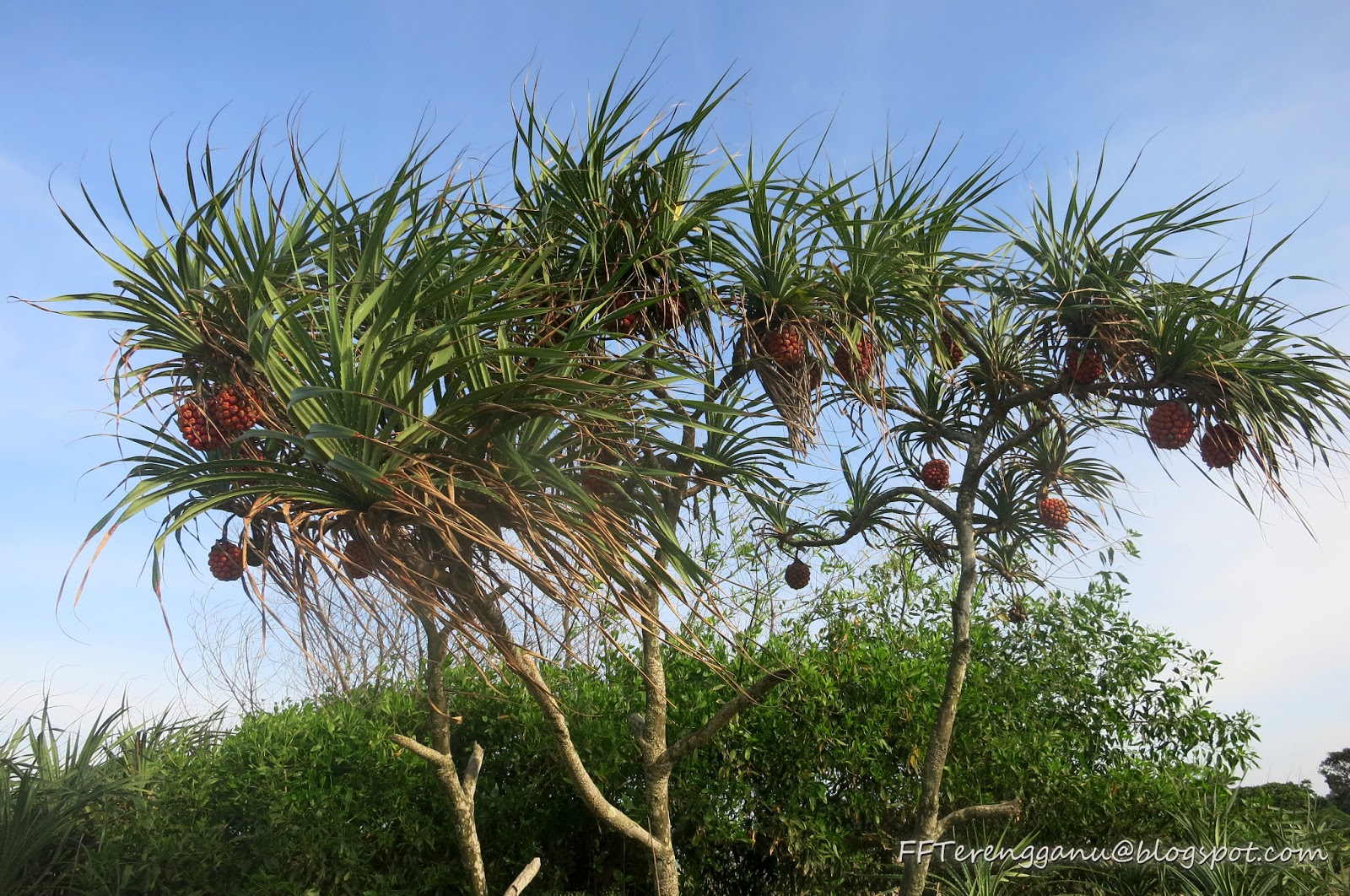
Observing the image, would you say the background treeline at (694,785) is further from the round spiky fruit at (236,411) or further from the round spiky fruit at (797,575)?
the round spiky fruit at (236,411)

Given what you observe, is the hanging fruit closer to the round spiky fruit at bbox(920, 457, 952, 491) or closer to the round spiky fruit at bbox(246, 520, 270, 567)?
the round spiky fruit at bbox(920, 457, 952, 491)

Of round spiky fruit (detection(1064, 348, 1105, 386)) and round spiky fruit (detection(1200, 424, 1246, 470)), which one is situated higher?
round spiky fruit (detection(1064, 348, 1105, 386))

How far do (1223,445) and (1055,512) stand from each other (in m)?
1.01

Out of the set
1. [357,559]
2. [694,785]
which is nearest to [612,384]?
[357,559]

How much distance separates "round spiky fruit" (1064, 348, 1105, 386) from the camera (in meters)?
4.43

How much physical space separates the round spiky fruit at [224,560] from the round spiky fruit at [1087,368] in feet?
11.3

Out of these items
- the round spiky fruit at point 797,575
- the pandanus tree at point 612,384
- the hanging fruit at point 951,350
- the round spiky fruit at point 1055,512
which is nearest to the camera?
the pandanus tree at point 612,384

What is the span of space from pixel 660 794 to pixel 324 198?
2859mm

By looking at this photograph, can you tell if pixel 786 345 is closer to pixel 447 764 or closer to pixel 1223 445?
pixel 1223 445

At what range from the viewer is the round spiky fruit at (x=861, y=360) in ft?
13.7

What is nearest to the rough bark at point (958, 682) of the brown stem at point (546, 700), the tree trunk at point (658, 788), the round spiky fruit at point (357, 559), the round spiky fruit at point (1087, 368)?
the round spiky fruit at point (1087, 368)

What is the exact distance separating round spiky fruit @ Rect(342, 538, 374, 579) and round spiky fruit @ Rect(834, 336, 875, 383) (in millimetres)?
2069

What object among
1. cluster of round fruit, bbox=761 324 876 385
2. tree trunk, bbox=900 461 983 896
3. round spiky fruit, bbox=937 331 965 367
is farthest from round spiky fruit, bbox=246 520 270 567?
round spiky fruit, bbox=937 331 965 367

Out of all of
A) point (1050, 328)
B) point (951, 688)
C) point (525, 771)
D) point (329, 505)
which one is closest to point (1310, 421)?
point (1050, 328)
